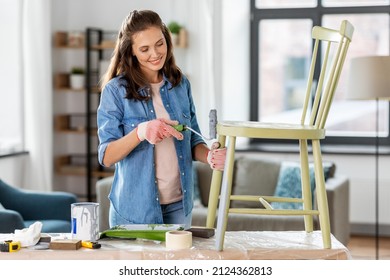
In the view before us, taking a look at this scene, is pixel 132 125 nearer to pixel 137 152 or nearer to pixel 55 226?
pixel 137 152

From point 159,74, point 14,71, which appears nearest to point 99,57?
point 14,71

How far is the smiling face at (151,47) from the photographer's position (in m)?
1.98

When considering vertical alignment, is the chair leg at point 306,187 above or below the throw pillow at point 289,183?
above

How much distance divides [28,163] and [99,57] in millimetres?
→ 1074

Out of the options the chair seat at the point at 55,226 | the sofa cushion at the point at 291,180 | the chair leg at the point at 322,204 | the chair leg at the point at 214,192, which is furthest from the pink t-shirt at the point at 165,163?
the sofa cushion at the point at 291,180

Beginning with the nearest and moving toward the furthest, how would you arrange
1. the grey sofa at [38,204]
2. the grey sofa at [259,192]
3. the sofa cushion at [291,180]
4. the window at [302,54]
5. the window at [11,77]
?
the grey sofa at [259,192] < the grey sofa at [38,204] < the sofa cushion at [291,180] < the window at [11,77] < the window at [302,54]

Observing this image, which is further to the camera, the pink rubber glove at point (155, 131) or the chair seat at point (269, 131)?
the pink rubber glove at point (155, 131)

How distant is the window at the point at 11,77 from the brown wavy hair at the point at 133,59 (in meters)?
3.35

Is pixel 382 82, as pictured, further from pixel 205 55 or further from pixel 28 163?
pixel 28 163

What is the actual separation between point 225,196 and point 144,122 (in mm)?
330

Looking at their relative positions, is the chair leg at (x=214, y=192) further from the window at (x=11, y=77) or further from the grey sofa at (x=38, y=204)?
the window at (x=11, y=77)

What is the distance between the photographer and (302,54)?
233 inches

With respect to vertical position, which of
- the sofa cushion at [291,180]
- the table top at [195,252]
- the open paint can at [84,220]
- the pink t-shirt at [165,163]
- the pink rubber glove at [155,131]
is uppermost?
the pink rubber glove at [155,131]

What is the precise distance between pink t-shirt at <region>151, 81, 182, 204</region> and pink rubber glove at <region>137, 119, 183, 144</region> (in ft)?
0.60
